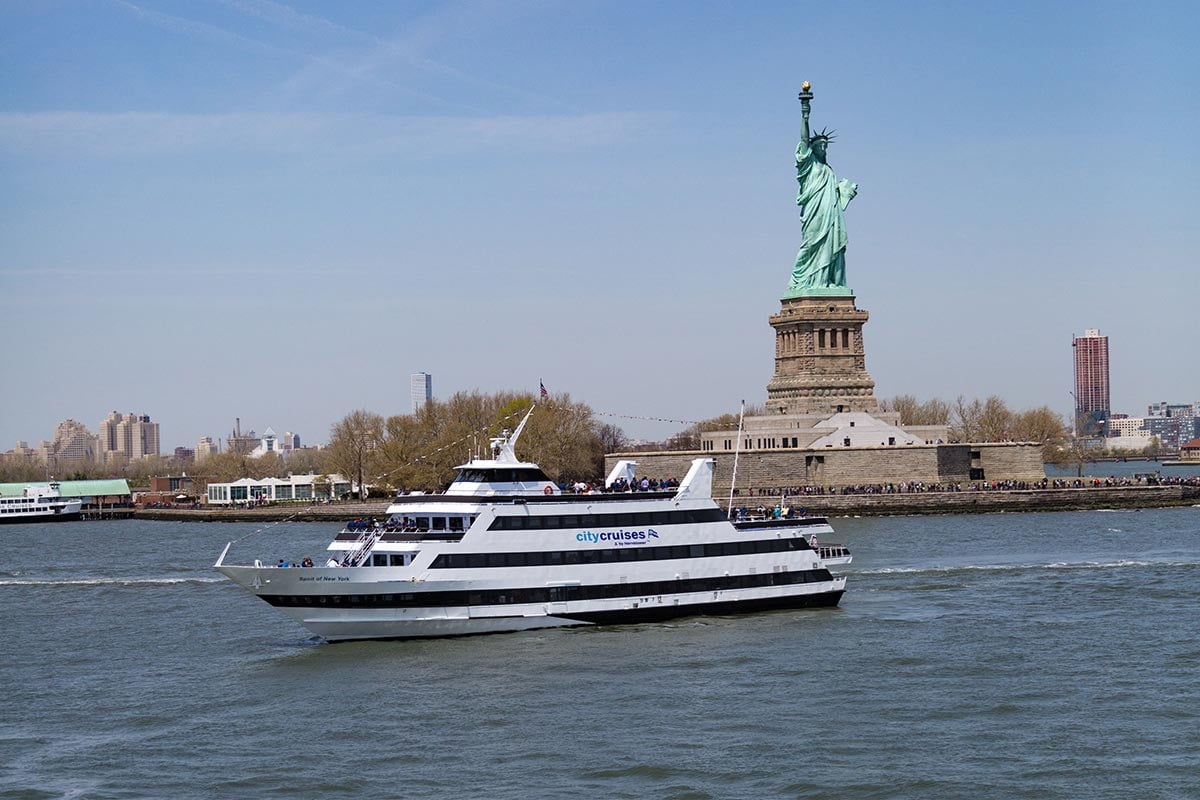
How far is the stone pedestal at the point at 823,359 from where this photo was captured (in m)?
99.2

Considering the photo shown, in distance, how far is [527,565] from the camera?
129 feet

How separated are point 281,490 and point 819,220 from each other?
187 ft

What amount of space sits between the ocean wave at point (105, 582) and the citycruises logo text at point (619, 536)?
2097 cm

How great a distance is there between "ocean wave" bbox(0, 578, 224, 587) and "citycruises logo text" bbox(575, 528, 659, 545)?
20968 millimetres

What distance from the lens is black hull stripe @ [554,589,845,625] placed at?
40.1 meters

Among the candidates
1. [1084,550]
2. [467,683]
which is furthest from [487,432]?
[467,683]

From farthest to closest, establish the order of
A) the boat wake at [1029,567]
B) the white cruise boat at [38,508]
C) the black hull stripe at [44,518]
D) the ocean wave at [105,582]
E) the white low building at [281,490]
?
1. the white low building at [281,490]
2. the white cruise boat at [38,508]
3. the black hull stripe at [44,518]
4. the ocean wave at [105,582]
5. the boat wake at [1029,567]

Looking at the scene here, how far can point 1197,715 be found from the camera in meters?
29.6

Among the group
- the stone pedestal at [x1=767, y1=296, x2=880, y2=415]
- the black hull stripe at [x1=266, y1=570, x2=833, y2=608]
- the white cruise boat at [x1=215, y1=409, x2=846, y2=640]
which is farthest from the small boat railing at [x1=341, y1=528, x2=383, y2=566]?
the stone pedestal at [x1=767, y1=296, x2=880, y2=415]

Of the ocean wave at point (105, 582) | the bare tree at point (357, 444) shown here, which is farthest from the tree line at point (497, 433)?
the ocean wave at point (105, 582)

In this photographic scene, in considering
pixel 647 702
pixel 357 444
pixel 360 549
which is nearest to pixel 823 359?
pixel 357 444

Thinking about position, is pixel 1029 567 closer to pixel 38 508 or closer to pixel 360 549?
→ pixel 360 549

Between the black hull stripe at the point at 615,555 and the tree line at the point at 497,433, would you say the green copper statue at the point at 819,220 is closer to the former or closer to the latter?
the tree line at the point at 497,433

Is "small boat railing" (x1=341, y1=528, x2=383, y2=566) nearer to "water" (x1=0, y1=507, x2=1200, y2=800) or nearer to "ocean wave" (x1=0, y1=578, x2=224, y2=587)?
"water" (x1=0, y1=507, x2=1200, y2=800)
